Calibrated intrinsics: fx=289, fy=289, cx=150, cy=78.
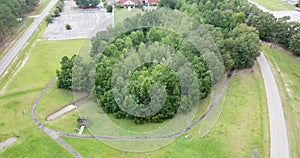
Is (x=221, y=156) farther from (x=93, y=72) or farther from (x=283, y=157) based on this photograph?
(x=93, y=72)

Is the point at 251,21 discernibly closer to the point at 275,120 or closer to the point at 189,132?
the point at 275,120

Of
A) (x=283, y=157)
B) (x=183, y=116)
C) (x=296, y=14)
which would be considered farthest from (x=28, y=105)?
(x=296, y=14)

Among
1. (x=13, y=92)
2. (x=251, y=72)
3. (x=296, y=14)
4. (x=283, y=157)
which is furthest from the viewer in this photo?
(x=296, y=14)

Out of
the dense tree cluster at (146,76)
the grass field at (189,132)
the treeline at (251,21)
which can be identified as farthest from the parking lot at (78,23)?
the treeline at (251,21)

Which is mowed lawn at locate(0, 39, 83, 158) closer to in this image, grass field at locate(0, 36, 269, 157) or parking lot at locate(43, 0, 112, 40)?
grass field at locate(0, 36, 269, 157)

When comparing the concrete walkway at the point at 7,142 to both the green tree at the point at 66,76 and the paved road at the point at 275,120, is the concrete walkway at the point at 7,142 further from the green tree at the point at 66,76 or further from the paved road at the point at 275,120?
the paved road at the point at 275,120

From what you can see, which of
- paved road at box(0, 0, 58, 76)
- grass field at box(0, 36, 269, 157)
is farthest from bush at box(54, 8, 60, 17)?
grass field at box(0, 36, 269, 157)

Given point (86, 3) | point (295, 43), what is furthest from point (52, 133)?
point (86, 3)
